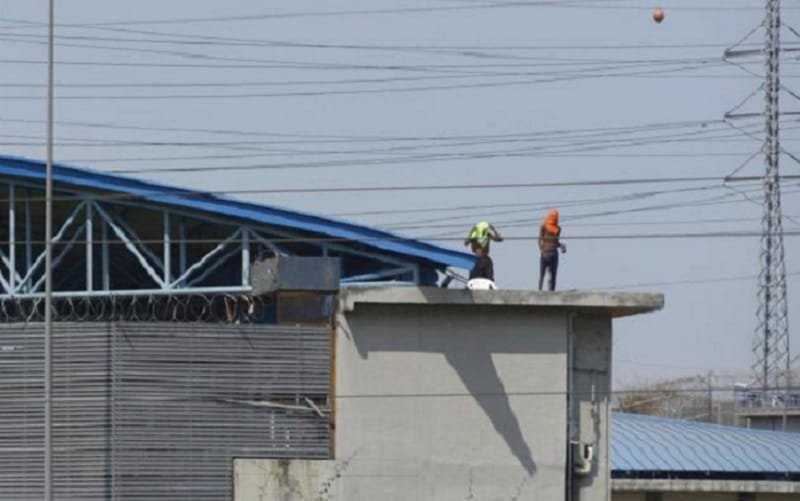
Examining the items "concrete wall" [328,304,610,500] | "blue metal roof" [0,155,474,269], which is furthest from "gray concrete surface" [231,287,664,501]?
"blue metal roof" [0,155,474,269]

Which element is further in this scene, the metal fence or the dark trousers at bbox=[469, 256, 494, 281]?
the metal fence

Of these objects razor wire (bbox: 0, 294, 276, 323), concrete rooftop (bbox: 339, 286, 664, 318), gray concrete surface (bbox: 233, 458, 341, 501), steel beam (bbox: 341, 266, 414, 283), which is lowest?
gray concrete surface (bbox: 233, 458, 341, 501)

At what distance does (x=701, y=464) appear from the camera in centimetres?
5200

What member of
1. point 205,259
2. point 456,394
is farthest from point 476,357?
point 205,259

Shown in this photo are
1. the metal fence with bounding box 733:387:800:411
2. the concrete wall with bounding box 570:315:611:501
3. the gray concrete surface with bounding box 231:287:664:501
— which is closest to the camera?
the gray concrete surface with bounding box 231:287:664:501

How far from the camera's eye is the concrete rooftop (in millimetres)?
33281

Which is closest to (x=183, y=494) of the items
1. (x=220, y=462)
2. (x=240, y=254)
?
(x=220, y=462)

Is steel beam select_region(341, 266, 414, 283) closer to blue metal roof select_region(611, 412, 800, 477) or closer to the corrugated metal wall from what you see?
blue metal roof select_region(611, 412, 800, 477)

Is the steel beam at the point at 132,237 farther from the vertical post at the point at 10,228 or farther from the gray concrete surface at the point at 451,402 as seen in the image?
the gray concrete surface at the point at 451,402

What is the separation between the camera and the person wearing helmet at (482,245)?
112 ft

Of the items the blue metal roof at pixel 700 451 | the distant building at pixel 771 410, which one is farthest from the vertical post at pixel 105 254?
the distant building at pixel 771 410

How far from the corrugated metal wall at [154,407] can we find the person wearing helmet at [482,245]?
3.23m

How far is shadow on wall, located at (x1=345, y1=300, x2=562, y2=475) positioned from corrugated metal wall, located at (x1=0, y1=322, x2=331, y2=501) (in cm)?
154

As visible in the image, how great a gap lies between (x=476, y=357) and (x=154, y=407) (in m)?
5.02
